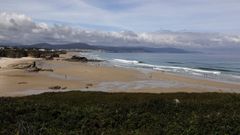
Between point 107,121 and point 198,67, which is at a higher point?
point 107,121

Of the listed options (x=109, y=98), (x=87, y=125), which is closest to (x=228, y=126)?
(x=87, y=125)

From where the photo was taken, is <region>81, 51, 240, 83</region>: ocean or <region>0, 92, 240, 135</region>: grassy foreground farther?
<region>81, 51, 240, 83</region>: ocean

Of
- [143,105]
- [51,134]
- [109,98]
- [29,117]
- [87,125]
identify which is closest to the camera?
[51,134]

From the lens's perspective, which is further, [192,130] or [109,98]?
[109,98]

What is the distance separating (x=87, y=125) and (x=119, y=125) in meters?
0.90

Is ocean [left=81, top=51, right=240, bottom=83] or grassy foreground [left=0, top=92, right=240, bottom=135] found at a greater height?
grassy foreground [left=0, top=92, right=240, bottom=135]

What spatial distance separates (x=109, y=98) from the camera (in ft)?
72.4

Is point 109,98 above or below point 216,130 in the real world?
below

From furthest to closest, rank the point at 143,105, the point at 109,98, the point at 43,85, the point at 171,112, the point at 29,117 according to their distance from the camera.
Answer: the point at 43,85
the point at 109,98
the point at 143,105
the point at 171,112
the point at 29,117

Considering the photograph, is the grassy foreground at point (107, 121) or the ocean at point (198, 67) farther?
the ocean at point (198, 67)

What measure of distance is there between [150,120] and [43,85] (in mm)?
26544

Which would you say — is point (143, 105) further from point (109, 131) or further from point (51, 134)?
point (51, 134)

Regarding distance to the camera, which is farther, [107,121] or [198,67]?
[198,67]

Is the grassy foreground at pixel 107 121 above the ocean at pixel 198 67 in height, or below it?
above
